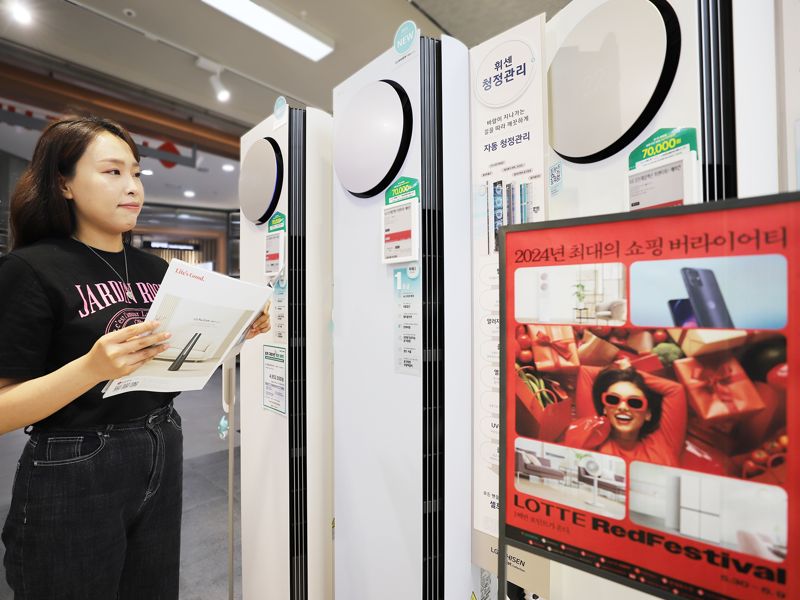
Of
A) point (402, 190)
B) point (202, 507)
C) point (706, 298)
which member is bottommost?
point (202, 507)

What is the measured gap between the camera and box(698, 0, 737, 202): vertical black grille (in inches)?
28.5

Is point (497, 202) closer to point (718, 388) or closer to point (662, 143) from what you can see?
point (662, 143)

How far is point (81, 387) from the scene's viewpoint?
0.92 meters

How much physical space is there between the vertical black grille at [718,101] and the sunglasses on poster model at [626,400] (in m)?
0.40

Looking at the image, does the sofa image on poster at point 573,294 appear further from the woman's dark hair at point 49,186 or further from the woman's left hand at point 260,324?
the woman's dark hair at point 49,186

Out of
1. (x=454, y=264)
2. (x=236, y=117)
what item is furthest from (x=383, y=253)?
(x=236, y=117)

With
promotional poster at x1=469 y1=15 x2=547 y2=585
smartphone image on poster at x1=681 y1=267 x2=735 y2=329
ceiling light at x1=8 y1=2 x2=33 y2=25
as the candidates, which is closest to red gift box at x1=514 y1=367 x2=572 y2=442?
smartphone image on poster at x1=681 y1=267 x2=735 y2=329

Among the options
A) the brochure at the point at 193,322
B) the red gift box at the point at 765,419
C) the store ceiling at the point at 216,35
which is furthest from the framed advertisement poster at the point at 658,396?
the store ceiling at the point at 216,35

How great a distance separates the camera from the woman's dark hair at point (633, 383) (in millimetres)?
570

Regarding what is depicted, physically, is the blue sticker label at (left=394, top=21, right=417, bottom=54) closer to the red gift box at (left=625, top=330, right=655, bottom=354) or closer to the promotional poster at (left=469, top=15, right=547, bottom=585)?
the promotional poster at (left=469, top=15, right=547, bottom=585)

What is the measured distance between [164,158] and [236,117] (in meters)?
0.92

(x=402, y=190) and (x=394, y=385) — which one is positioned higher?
(x=402, y=190)

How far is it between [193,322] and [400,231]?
584 millimetres

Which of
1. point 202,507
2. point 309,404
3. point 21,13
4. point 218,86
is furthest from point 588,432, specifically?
point 218,86
